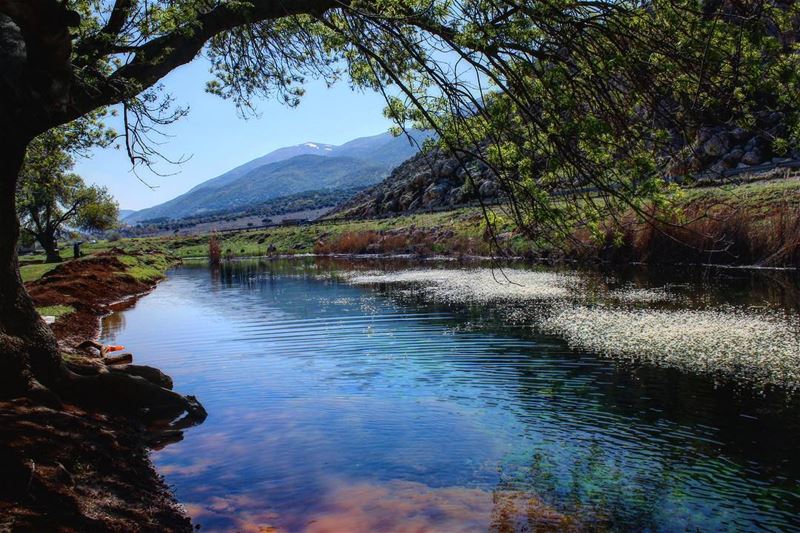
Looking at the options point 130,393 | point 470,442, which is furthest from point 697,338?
point 130,393

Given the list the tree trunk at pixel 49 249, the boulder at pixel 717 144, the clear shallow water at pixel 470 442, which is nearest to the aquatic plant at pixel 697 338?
the clear shallow water at pixel 470 442

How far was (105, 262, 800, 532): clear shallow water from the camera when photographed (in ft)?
28.6

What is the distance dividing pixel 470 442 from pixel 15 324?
313 inches

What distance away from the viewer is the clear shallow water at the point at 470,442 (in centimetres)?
873

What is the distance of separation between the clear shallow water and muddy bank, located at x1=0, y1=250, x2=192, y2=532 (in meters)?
0.67

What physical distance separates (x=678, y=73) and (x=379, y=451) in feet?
26.4

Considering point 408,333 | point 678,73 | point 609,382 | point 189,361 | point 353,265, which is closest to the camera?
point 678,73

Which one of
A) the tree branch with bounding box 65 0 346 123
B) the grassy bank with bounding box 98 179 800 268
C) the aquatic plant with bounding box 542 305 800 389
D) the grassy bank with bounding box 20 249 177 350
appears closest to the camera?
the tree branch with bounding box 65 0 346 123

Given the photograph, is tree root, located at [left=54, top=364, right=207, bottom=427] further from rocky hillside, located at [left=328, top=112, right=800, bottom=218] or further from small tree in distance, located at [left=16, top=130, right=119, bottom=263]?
small tree in distance, located at [left=16, top=130, right=119, bottom=263]

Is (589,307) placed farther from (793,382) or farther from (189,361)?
(189,361)

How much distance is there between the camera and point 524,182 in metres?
9.89

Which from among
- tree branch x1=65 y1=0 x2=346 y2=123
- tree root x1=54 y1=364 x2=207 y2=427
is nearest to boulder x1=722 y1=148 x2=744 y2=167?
tree branch x1=65 y1=0 x2=346 y2=123

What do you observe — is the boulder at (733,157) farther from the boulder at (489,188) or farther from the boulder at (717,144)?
the boulder at (489,188)

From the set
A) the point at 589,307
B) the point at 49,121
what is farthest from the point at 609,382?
the point at 49,121
